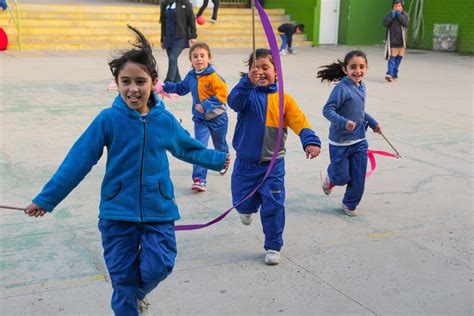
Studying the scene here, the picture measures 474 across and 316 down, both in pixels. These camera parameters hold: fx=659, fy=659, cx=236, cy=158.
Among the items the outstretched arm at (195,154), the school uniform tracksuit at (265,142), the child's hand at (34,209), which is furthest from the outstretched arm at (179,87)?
the child's hand at (34,209)

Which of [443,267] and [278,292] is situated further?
[443,267]

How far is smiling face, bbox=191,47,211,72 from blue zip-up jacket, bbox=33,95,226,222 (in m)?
2.69

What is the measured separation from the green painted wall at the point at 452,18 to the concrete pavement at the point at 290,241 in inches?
498

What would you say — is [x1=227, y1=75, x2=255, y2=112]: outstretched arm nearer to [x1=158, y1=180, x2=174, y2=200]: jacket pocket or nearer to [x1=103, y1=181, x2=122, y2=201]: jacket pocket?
[x1=158, y1=180, x2=174, y2=200]: jacket pocket

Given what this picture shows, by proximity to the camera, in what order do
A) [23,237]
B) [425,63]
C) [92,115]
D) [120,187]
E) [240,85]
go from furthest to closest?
[425,63]
[92,115]
[23,237]
[240,85]
[120,187]

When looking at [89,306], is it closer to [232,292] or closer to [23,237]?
[232,292]

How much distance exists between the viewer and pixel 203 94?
19.8 feet

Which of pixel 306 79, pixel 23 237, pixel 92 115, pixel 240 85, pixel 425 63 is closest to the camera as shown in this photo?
pixel 240 85

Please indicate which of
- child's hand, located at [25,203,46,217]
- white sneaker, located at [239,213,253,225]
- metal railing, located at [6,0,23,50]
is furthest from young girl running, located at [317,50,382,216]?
metal railing, located at [6,0,23,50]

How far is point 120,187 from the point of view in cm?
323

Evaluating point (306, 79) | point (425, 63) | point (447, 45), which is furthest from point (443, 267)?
point (447, 45)

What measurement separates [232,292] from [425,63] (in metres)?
15.0

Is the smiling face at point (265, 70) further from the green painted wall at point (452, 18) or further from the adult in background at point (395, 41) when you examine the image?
the green painted wall at point (452, 18)

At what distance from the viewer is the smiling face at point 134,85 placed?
321 centimetres
